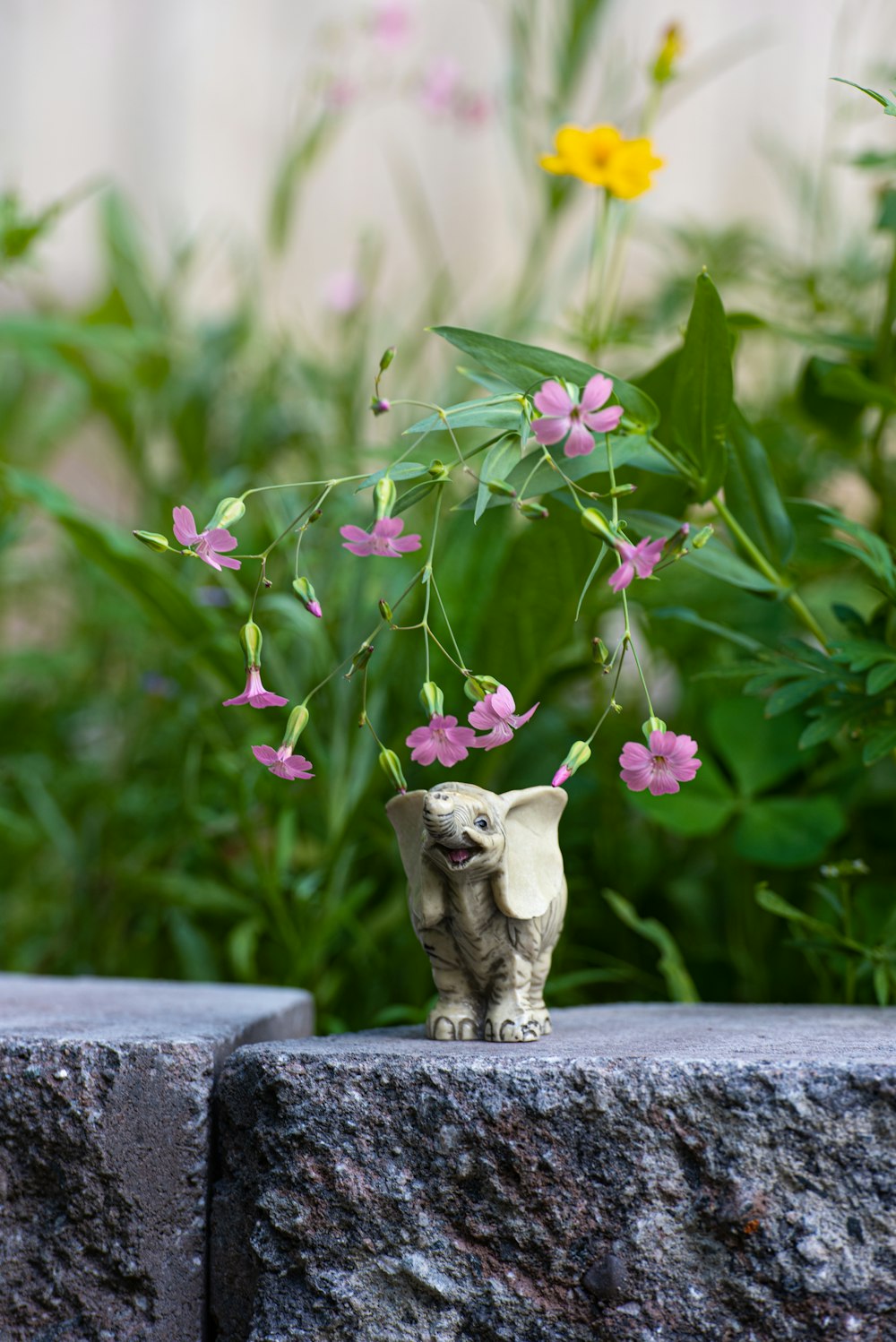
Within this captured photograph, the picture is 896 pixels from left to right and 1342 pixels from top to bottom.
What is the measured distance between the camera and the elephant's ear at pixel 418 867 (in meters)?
0.83

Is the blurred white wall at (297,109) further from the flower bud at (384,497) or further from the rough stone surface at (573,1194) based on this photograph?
the rough stone surface at (573,1194)

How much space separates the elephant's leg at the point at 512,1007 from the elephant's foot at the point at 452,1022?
0.01m

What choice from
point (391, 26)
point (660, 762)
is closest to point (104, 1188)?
point (660, 762)

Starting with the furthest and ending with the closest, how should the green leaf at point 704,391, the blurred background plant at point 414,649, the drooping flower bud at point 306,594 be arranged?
the blurred background plant at point 414,649
the green leaf at point 704,391
the drooping flower bud at point 306,594

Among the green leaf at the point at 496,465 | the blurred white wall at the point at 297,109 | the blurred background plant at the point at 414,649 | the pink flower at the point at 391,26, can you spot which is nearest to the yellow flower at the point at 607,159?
the blurred background plant at the point at 414,649

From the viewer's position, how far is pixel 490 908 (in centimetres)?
84

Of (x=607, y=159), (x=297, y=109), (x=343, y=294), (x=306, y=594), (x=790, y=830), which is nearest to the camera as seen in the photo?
(x=306, y=594)

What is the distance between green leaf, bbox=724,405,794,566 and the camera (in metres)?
1.01

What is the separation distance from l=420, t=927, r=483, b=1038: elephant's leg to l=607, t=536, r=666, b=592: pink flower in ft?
0.97

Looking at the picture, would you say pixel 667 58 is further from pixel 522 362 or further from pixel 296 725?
pixel 296 725

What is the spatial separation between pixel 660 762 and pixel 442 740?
5.4 inches

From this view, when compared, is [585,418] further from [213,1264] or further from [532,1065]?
[213,1264]

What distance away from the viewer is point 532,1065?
2.43 ft

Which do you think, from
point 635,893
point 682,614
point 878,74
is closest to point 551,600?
point 682,614
